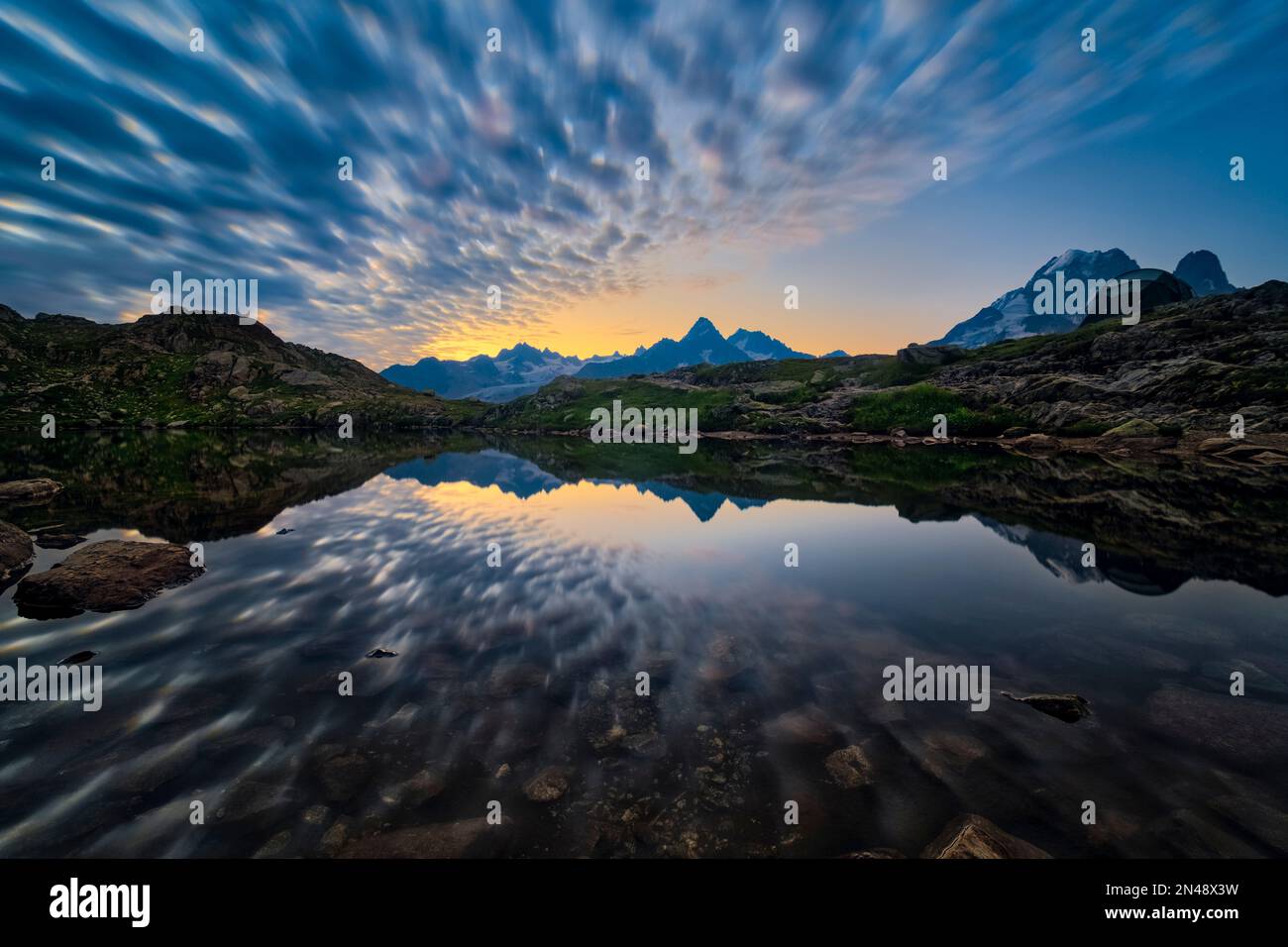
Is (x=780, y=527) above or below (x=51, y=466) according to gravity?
below

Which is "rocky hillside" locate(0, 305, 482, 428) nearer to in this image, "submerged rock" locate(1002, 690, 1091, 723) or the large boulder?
the large boulder

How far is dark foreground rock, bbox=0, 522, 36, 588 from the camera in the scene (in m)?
17.8

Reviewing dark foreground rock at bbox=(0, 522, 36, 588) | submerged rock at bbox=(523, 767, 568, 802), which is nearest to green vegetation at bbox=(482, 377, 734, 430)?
dark foreground rock at bbox=(0, 522, 36, 588)

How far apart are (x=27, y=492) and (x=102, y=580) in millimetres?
29295

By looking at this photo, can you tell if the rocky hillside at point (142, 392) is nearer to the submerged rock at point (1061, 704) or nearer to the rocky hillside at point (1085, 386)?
the rocky hillside at point (1085, 386)

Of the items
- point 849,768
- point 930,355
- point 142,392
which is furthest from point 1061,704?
point 142,392

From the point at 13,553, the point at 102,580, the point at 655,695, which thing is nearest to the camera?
the point at 655,695

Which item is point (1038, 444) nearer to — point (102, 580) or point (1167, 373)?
point (1167, 373)

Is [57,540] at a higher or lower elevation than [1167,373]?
lower

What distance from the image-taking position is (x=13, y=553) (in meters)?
18.7
